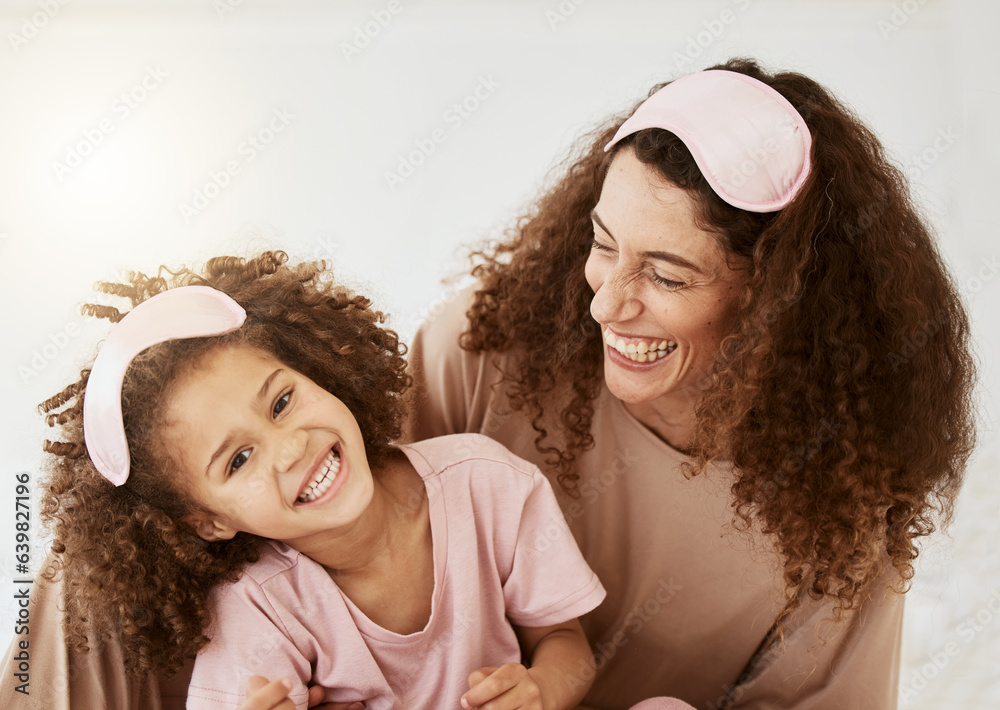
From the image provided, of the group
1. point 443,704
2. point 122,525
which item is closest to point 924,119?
point 443,704

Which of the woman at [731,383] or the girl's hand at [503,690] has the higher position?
the woman at [731,383]

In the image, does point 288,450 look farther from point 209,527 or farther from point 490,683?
point 490,683

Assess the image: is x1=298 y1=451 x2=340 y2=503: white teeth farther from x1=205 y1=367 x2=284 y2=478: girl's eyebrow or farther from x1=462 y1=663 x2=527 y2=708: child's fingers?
x1=462 y1=663 x2=527 y2=708: child's fingers

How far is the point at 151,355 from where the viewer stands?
1.27 meters

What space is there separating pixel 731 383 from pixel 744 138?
16.1 inches

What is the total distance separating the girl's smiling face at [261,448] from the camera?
1.25 meters

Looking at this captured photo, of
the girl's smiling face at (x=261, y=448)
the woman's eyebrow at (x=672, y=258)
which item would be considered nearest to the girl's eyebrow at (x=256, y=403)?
the girl's smiling face at (x=261, y=448)

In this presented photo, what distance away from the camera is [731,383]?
151 cm

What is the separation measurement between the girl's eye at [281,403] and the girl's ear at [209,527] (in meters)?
0.20

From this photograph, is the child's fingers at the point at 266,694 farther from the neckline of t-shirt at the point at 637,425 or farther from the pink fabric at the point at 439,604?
the neckline of t-shirt at the point at 637,425

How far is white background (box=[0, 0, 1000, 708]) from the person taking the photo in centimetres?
214

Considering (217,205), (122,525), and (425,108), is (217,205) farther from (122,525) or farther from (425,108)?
(122,525)

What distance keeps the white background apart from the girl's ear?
78cm

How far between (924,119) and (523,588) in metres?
1.99
